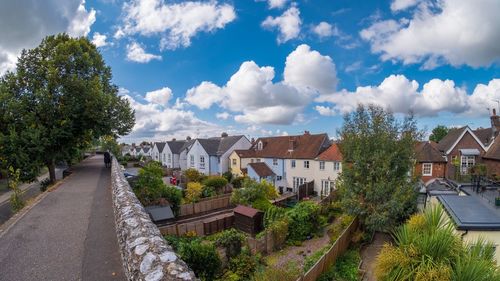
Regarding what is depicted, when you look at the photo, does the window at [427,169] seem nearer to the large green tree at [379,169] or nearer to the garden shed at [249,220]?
the large green tree at [379,169]

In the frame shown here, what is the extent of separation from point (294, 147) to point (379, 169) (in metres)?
20.4

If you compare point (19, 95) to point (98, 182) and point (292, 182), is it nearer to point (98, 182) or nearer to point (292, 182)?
point (98, 182)

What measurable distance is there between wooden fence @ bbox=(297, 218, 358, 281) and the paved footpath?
6455 mm

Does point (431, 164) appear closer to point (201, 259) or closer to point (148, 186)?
point (201, 259)

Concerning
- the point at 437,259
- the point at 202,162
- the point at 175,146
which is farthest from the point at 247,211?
the point at 175,146

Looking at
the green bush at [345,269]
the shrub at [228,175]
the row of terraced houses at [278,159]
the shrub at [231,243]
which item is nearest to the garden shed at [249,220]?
the shrub at [231,243]

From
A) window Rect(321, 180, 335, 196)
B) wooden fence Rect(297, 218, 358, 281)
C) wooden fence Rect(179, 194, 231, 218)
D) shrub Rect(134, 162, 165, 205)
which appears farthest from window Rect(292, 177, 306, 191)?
shrub Rect(134, 162, 165, 205)

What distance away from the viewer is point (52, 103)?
17250 millimetres

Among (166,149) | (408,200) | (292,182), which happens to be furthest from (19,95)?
(166,149)

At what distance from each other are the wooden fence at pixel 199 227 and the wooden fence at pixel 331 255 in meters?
8.61

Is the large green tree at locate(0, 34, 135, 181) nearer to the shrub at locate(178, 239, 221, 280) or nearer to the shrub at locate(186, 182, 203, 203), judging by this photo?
the shrub at locate(186, 182, 203, 203)

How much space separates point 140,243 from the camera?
472 centimetres

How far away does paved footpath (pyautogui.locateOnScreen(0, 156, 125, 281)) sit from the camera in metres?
5.60

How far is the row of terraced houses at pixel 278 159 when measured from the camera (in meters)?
29.5
